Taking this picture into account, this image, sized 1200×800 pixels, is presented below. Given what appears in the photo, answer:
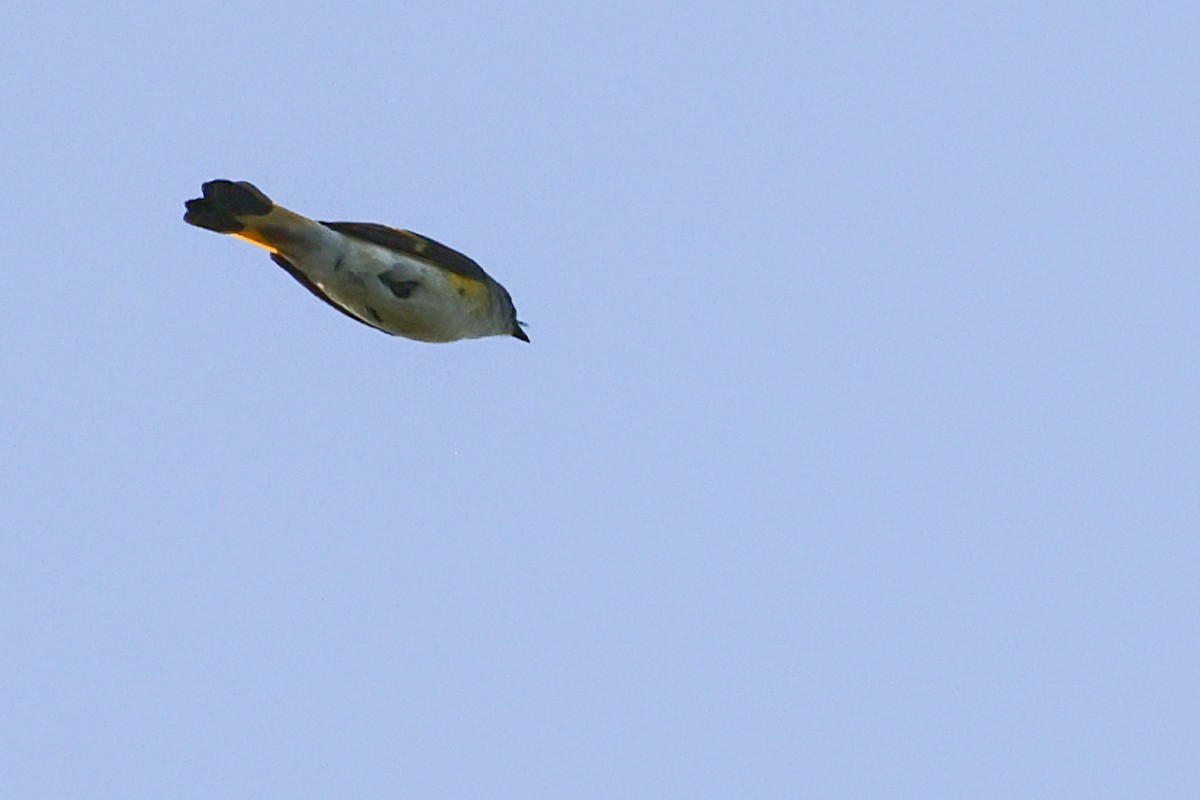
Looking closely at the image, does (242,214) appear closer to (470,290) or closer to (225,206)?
(225,206)

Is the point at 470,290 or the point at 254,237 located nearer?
the point at 254,237

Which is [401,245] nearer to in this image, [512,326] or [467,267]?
[467,267]

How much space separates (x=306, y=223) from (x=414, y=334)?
44.4 inches

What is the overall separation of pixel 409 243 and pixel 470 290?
801mm

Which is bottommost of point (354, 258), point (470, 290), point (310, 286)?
point (310, 286)

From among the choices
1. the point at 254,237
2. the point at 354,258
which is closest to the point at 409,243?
the point at 354,258

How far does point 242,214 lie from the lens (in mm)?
12500

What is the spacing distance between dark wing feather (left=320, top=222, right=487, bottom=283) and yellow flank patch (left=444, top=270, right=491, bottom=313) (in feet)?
0.15

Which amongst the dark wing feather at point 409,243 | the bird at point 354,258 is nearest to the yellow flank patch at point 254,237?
the bird at point 354,258

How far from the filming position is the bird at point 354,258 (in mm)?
12531

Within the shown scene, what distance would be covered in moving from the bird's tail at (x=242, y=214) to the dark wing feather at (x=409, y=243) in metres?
0.31

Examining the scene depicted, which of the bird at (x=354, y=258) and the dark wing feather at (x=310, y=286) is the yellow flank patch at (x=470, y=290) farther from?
the dark wing feather at (x=310, y=286)

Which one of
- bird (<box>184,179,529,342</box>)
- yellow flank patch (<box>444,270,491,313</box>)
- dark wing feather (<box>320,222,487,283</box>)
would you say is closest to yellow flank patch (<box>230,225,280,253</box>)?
bird (<box>184,179,529,342</box>)

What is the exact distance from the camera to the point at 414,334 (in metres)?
13.2
